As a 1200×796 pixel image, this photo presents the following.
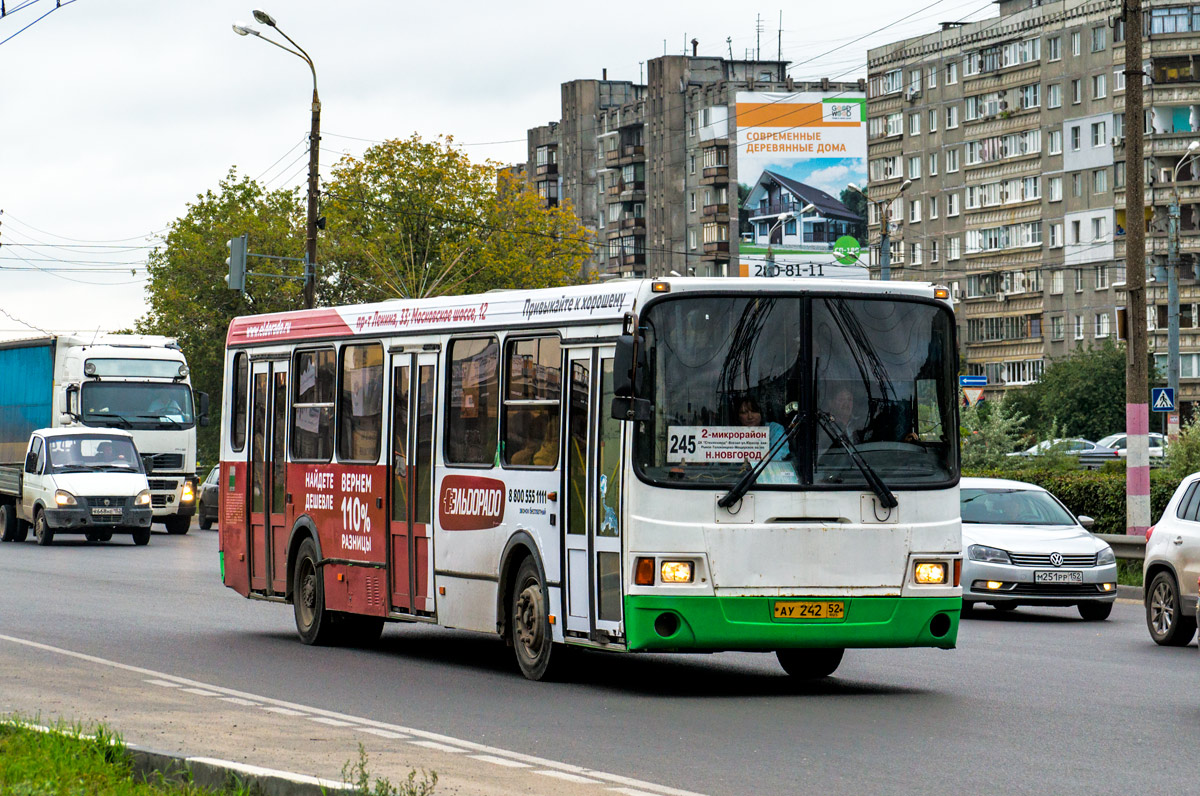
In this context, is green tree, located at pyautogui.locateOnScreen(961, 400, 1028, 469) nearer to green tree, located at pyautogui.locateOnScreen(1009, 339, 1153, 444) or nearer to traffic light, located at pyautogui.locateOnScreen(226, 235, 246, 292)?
traffic light, located at pyautogui.locateOnScreen(226, 235, 246, 292)

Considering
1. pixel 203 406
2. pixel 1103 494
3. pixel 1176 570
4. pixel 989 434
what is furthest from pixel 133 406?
pixel 1176 570

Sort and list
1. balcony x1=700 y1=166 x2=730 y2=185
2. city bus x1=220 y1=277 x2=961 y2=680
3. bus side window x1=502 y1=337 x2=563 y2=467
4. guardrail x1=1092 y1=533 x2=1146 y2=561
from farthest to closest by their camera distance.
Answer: balcony x1=700 y1=166 x2=730 y2=185, guardrail x1=1092 y1=533 x2=1146 y2=561, bus side window x1=502 y1=337 x2=563 y2=467, city bus x1=220 y1=277 x2=961 y2=680

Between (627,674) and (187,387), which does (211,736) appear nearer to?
(627,674)

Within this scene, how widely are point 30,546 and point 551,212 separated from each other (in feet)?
143

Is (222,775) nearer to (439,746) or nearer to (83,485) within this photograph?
(439,746)

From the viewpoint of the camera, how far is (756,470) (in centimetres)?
1334

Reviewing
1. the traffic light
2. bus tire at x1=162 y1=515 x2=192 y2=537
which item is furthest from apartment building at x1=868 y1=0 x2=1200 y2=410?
bus tire at x1=162 y1=515 x2=192 y2=537

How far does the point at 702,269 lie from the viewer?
137625 mm

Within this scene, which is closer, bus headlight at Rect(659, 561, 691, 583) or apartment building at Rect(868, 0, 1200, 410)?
bus headlight at Rect(659, 561, 691, 583)

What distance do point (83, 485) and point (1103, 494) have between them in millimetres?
18310

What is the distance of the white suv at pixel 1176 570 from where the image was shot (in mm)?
18422

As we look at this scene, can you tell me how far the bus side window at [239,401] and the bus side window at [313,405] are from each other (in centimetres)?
115

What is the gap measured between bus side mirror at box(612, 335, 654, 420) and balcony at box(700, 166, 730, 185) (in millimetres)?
120576

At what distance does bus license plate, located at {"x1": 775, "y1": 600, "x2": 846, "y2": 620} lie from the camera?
43.9 feet
